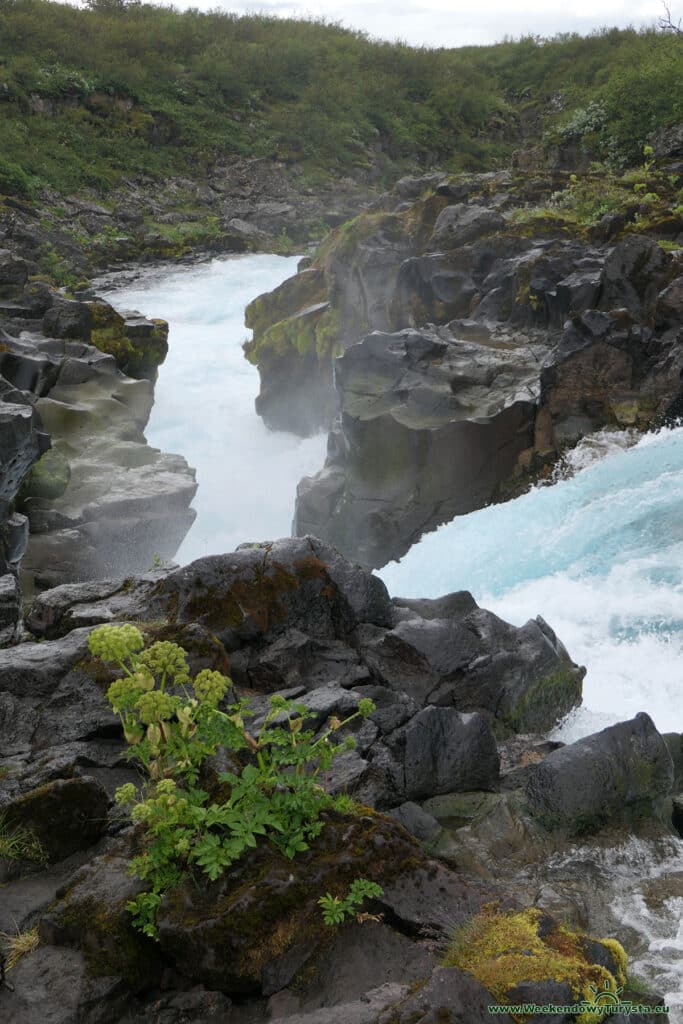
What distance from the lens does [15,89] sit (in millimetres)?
47219

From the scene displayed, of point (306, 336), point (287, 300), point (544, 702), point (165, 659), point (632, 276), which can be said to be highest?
Answer: point (632, 276)

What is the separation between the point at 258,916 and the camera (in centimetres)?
445

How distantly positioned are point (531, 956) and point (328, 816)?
1.38 metres

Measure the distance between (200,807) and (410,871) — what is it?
1307 mm

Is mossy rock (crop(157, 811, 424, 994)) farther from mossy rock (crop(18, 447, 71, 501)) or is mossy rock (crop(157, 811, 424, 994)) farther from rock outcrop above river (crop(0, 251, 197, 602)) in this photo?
mossy rock (crop(18, 447, 71, 501))

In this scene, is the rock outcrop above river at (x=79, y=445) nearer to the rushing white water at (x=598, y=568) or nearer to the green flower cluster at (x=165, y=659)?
the rushing white water at (x=598, y=568)

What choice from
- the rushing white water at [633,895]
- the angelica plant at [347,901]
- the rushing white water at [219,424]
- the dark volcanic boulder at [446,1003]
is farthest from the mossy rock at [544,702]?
the rushing white water at [219,424]

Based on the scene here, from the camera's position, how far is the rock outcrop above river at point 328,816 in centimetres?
432

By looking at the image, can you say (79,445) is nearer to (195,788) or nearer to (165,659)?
(165,659)

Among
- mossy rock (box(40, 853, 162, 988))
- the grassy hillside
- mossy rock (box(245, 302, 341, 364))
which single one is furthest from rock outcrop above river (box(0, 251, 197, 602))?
the grassy hillside

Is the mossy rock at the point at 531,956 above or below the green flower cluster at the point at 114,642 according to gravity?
below

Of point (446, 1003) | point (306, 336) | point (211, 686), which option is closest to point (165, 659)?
point (211, 686)

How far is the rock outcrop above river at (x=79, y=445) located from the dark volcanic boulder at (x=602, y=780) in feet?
30.3

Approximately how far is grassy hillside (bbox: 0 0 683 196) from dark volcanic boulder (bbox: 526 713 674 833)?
39.0 meters
